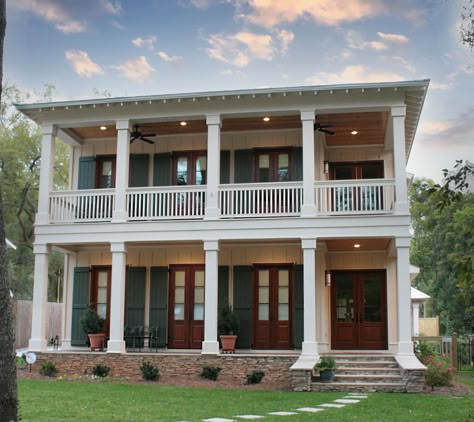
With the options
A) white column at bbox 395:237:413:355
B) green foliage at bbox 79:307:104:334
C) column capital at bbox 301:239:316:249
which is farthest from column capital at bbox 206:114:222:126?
green foliage at bbox 79:307:104:334

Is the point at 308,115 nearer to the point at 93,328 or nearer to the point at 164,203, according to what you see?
the point at 164,203

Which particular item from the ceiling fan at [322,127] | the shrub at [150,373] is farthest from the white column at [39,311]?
the ceiling fan at [322,127]

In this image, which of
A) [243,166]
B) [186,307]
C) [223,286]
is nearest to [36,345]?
[186,307]

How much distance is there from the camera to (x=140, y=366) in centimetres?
1592

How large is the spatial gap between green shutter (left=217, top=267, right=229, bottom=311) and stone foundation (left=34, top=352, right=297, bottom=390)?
7.79 ft

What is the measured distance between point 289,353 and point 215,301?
261cm

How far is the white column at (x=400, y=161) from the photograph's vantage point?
1565cm

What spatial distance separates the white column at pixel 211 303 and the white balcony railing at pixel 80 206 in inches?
117

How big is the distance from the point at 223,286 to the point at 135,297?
2456 millimetres

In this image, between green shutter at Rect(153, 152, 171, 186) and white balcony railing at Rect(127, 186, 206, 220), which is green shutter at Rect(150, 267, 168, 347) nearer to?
white balcony railing at Rect(127, 186, 206, 220)

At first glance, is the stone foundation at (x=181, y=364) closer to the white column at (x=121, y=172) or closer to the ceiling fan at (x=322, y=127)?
the white column at (x=121, y=172)

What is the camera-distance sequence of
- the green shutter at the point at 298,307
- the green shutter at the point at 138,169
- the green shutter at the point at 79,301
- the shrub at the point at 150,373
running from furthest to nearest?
1. the green shutter at the point at 138,169
2. the green shutter at the point at 79,301
3. the green shutter at the point at 298,307
4. the shrub at the point at 150,373

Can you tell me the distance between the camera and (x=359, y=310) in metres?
18.3

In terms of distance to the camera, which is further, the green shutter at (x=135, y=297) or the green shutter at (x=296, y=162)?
the green shutter at (x=135, y=297)
